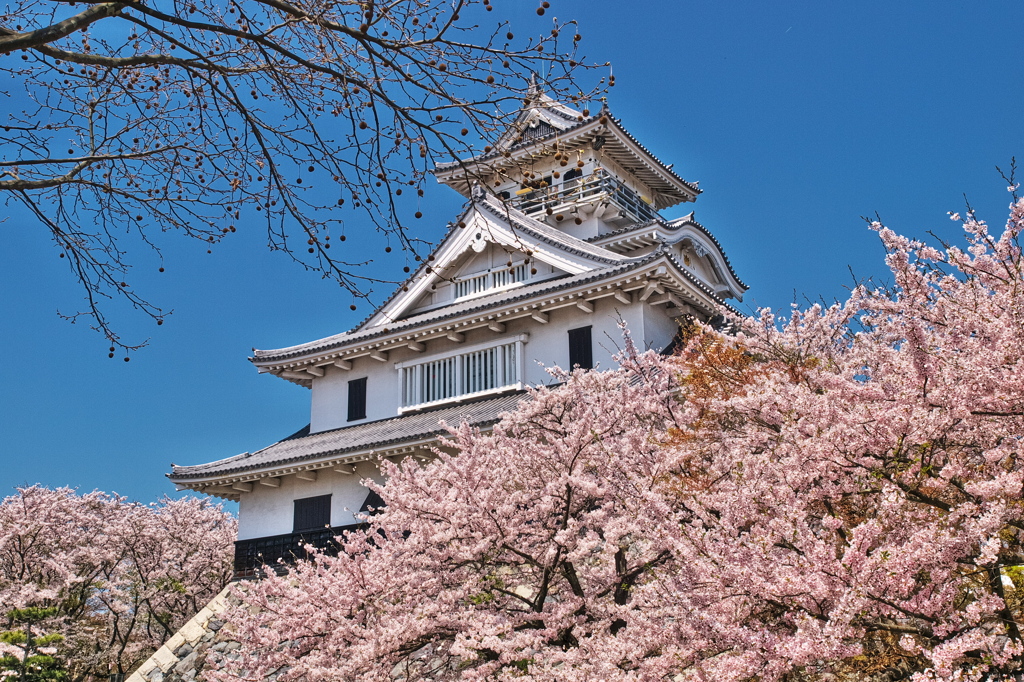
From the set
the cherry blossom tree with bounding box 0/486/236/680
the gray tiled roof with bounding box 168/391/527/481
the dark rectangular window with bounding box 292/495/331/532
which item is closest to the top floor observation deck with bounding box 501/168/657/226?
the gray tiled roof with bounding box 168/391/527/481

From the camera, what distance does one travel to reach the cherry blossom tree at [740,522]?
5637mm

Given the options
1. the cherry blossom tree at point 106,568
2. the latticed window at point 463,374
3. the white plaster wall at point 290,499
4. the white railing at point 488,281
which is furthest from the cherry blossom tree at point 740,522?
the cherry blossom tree at point 106,568

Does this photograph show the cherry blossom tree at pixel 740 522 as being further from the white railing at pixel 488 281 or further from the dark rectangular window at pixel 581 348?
the white railing at pixel 488 281

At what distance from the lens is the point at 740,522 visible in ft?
22.8

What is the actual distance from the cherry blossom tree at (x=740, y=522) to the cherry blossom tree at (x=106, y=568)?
12272 millimetres

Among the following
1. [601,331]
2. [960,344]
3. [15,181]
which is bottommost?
[960,344]

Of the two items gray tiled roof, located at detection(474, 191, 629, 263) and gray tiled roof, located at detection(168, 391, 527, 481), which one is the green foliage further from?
gray tiled roof, located at detection(474, 191, 629, 263)

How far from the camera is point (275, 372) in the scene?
23406 mm

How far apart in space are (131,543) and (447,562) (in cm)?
1772

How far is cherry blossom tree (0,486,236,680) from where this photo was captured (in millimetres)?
21609

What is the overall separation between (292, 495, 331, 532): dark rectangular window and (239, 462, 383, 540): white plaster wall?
14 cm

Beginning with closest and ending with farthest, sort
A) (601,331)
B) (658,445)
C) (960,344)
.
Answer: (960,344) → (658,445) → (601,331)

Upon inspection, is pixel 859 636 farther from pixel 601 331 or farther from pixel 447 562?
pixel 601 331

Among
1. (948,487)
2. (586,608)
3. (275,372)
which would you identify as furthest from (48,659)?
(948,487)
